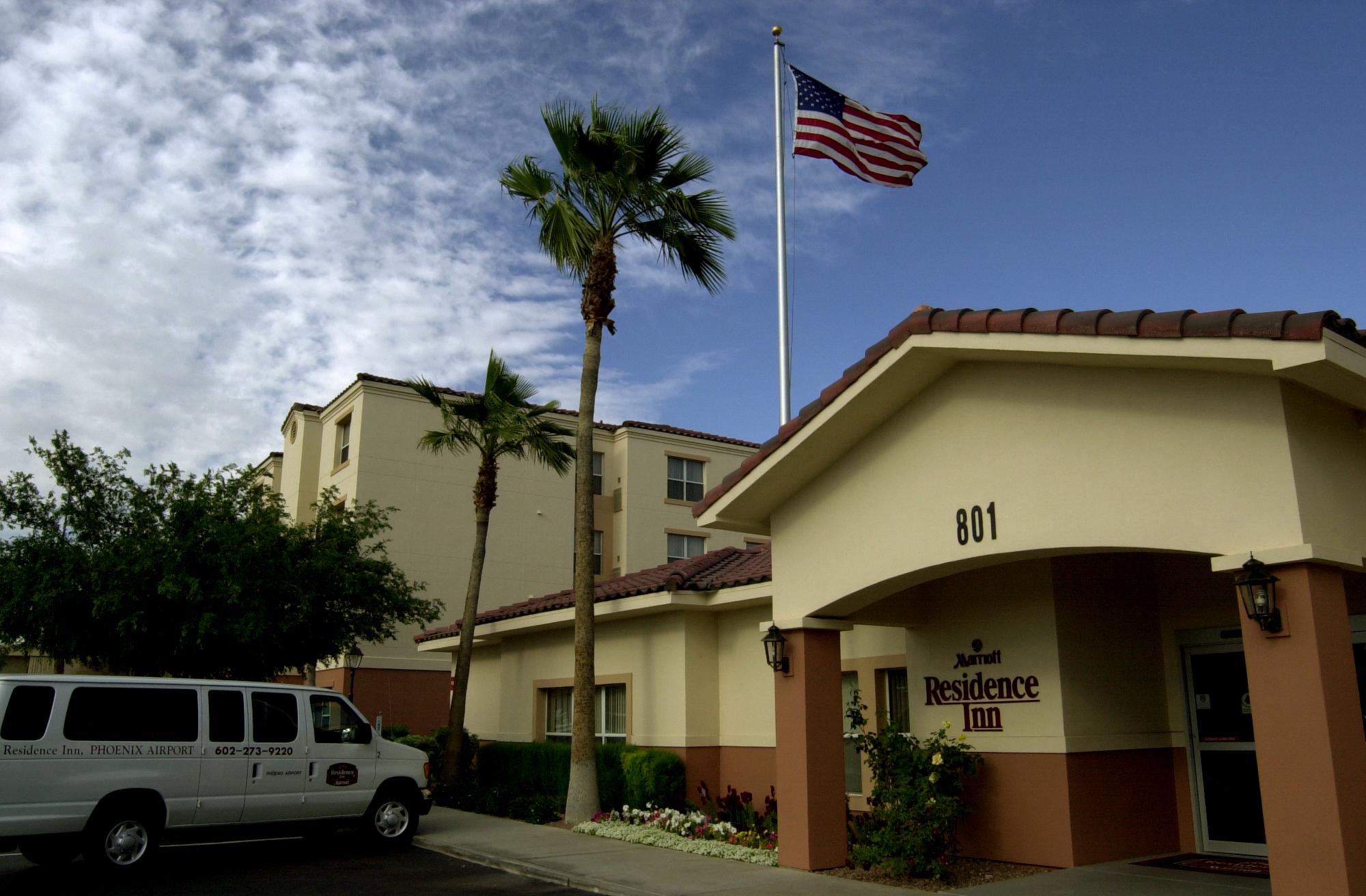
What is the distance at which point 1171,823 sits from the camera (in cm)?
1126

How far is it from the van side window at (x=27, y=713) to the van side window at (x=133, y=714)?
225 millimetres

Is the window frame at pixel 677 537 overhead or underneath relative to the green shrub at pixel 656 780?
overhead

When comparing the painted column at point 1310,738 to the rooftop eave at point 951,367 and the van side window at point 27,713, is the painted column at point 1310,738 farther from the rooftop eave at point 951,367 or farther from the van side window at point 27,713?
the van side window at point 27,713

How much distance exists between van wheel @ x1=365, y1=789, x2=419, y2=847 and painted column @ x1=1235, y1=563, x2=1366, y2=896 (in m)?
10.5

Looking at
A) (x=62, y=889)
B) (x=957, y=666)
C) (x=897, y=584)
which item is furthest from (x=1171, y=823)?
Answer: (x=62, y=889)

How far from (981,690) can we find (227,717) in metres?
8.69

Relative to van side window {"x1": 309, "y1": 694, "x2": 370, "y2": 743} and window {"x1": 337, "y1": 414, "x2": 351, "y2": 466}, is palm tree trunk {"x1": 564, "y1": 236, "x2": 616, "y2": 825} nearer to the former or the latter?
van side window {"x1": 309, "y1": 694, "x2": 370, "y2": 743}

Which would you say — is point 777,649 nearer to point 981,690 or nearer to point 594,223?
point 981,690

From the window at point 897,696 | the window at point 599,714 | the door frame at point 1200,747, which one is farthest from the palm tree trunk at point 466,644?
the door frame at point 1200,747

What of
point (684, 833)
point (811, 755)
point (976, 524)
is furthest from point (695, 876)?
point (976, 524)

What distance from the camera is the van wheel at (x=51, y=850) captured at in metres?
10.9

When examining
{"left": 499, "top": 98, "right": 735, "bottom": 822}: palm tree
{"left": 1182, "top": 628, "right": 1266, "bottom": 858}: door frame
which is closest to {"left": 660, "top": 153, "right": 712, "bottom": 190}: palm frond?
{"left": 499, "top": 98, "right": 735, "bottom": 822}: palm tree

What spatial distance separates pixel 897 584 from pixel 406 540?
25.4 meters

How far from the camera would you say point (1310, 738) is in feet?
23.5
